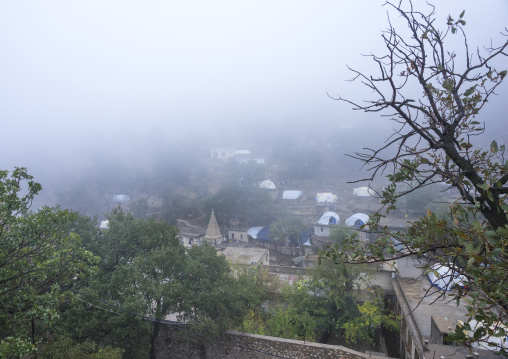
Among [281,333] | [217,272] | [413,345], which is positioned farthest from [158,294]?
[413,345]

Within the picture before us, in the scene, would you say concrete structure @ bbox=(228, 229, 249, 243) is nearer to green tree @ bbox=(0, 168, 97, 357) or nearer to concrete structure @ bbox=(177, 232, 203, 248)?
concrete structure @ bbox=(177, 232, 203, 248)

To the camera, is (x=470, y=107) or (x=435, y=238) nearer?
(x=435, y=238)

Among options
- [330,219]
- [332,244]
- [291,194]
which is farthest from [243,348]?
[291,194]

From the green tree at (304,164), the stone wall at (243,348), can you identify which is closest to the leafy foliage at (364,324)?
the stone wall at (243,348)

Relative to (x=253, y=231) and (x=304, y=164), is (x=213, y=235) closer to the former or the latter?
(x=253, y=231)

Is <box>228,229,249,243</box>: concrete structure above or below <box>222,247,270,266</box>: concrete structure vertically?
above

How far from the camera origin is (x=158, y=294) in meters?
10.2

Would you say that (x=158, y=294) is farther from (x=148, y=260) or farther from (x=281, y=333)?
(x=281, y=333)

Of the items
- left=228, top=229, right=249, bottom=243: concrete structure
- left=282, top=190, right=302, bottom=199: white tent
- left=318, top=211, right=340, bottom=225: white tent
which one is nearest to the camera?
left=318, top=211, right=340, bottom=225: white tent

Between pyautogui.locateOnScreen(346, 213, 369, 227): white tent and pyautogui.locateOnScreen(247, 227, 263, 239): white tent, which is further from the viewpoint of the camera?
pyautogui.locateOnScreen(247, 227, 263, 239): white tent

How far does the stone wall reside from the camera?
1070 centimetres

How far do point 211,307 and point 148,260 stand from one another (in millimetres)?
2622

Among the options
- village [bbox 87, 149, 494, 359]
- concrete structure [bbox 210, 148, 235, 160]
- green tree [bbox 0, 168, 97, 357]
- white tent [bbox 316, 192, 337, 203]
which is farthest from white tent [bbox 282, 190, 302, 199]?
green tree [bbox 0, 168, 97, 357]

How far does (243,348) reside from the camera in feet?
37.1
